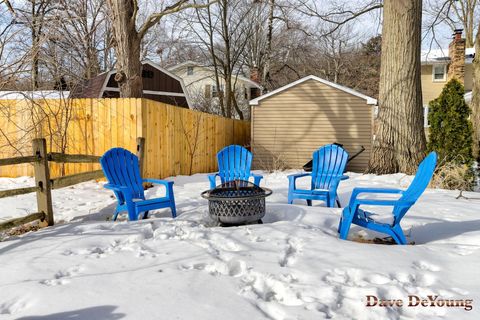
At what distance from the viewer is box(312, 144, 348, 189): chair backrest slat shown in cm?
507

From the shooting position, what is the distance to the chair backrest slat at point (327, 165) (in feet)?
16.6

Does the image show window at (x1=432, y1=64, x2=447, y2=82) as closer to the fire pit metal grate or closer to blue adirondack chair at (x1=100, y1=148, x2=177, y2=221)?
the fire pit metal grate

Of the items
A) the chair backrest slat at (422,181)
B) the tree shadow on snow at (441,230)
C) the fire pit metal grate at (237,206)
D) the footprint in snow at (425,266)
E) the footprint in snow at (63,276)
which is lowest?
the tree shadow on snow at (441,230)

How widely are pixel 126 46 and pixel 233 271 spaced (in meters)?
6.41

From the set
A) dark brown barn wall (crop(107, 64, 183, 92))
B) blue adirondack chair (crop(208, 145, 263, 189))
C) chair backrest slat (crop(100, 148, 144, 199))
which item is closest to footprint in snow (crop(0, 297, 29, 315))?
chair backrest slat (crop(100, 148, 144, 199))

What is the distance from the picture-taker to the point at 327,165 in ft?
16.8

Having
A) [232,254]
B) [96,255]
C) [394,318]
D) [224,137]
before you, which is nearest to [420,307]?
[394,318]

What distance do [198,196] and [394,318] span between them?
4.17m

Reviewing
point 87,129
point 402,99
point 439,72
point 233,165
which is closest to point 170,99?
point 87,129

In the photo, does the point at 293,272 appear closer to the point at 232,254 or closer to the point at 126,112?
the point at 232,254

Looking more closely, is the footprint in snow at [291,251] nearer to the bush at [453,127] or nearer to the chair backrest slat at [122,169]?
the chair backrest slat at [122,169]

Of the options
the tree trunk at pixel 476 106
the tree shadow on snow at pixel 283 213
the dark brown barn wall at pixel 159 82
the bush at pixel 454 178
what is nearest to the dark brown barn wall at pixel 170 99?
the dark brown barn wall at pixel 159 82

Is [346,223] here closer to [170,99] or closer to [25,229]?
[25,229]

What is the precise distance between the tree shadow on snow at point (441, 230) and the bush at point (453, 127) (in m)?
3.83
